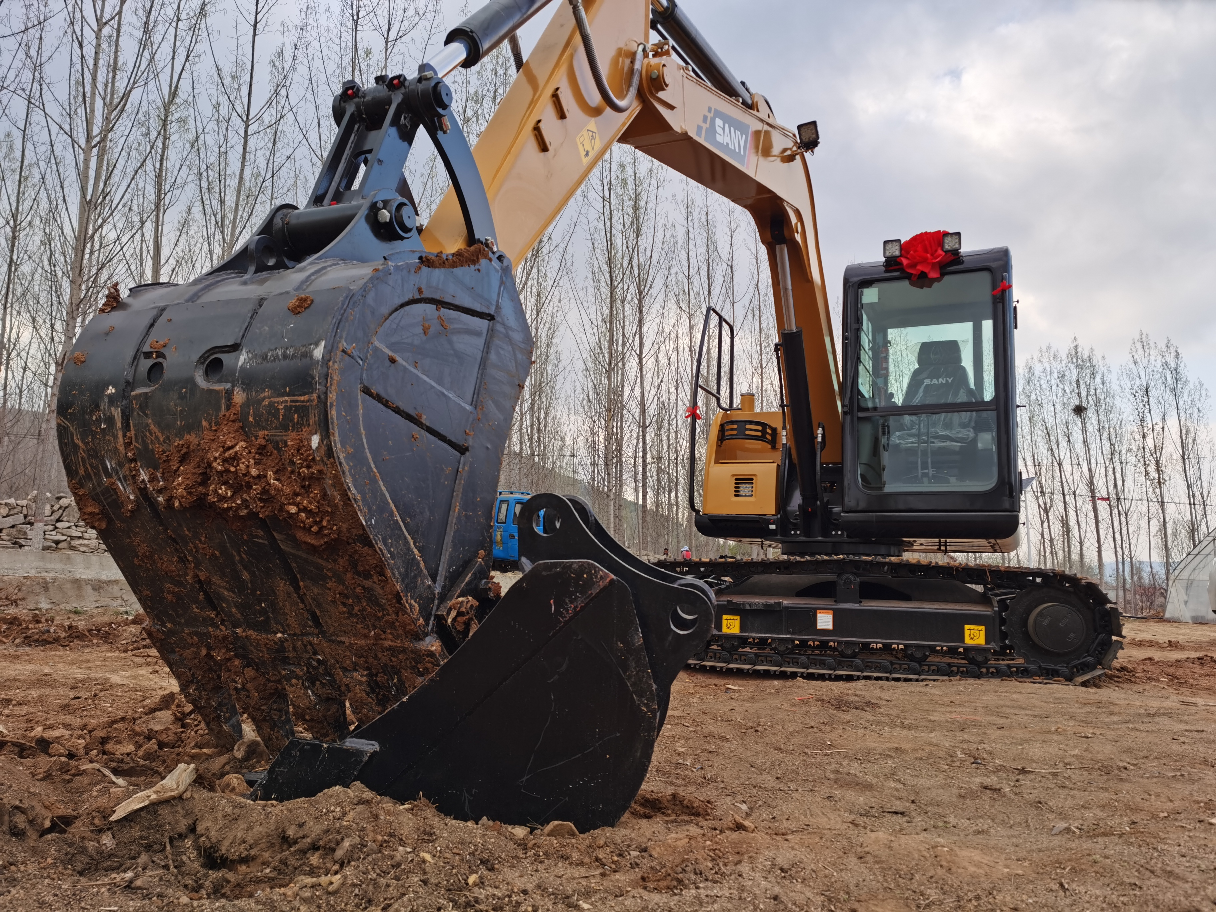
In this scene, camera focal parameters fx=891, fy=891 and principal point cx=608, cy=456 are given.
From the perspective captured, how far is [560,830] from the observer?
2336 mm

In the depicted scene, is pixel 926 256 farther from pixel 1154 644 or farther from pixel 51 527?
pixel 51 527

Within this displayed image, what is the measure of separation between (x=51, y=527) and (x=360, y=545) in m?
14.1

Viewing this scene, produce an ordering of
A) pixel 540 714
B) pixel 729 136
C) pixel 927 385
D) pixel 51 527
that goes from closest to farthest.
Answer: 1. pixel 540 714
2. pixel 729 136
3. pixel 927 385
4. pixel 51 527

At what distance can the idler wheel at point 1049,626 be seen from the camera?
7.04 meters

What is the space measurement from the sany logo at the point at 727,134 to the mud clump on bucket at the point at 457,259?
A: 3574mm

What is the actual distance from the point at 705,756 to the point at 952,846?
1640 mm

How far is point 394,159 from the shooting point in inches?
112

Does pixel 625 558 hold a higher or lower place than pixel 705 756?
higher

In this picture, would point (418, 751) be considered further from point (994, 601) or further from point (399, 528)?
point (994, 601)

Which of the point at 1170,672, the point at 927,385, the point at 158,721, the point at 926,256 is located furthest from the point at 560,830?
the point at 1170,672

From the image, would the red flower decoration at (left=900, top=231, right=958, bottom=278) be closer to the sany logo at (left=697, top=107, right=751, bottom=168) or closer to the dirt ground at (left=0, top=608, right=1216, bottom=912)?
the sany logo at (left=697, top=107, right=751, bottom=168)

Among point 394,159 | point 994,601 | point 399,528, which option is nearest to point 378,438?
point 399,528

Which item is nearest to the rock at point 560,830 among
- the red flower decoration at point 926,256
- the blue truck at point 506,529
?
the red flower decoration at point 926,256

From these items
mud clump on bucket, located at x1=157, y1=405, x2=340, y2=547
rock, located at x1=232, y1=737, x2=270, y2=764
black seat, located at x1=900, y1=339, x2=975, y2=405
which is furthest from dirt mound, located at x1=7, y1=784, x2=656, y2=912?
black seat, located at x1=900, y1=339, x2=975, y2=405
